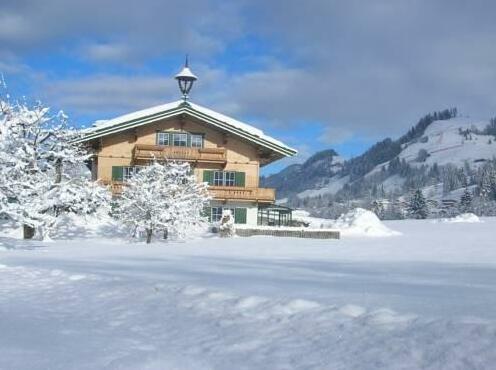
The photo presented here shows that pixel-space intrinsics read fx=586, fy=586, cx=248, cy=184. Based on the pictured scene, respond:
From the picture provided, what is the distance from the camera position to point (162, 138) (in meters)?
42.2

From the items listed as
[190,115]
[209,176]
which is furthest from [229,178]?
[190,115]

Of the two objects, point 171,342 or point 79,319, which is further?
point 79,319

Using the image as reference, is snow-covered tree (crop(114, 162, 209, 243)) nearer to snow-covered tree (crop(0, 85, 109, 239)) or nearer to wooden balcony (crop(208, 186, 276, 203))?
snow-covered tree (crop(0, 85, 109, 239))

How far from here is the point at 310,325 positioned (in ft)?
25.0

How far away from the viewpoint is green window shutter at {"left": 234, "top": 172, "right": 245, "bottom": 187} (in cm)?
4259

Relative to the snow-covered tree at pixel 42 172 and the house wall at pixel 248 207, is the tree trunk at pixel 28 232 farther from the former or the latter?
the house wall at pixel 248 207

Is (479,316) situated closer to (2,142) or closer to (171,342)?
(171,342)

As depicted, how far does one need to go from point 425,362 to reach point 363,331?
45.7 inches

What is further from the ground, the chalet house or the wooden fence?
the chalet house

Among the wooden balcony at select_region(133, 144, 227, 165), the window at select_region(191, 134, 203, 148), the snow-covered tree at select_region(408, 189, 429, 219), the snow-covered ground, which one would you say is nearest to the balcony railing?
the wooden balcony at select_region(133, 144, 227, 165)

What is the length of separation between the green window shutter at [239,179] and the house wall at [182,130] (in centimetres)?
34

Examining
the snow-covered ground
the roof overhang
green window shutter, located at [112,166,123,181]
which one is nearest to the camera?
the snow-covered ground

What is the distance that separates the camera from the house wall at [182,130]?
136 feet

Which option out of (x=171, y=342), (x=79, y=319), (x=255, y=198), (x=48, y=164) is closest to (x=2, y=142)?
(x=48, y=164)
